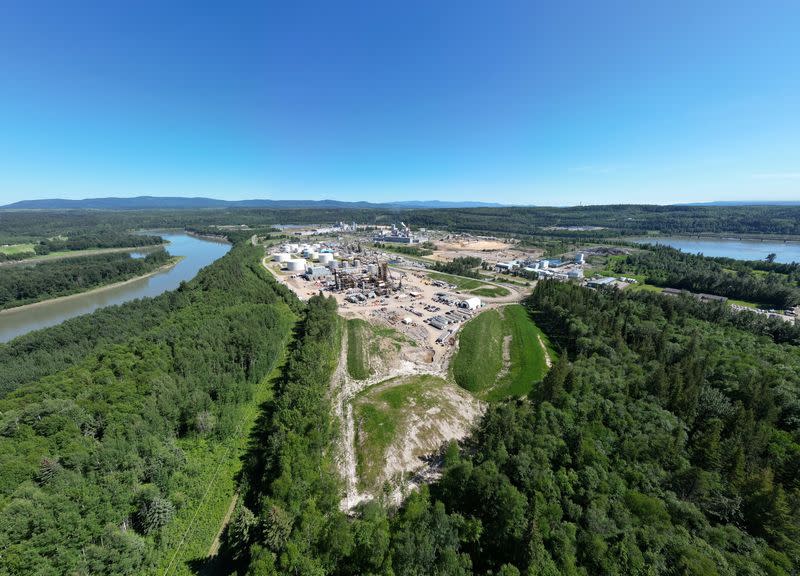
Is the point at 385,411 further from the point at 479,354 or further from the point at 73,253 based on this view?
the point at 73,253

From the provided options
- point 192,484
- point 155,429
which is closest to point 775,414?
point 192,484

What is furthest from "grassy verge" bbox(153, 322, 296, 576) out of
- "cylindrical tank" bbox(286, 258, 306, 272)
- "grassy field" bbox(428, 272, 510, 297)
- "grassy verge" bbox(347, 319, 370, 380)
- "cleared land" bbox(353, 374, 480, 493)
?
"cylindrical tank" bbox(286, 258, 306, 272)

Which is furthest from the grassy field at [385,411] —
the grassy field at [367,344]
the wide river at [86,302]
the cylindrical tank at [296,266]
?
the cylindrical tank at [296,266]

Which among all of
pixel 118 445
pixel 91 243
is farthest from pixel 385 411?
pixel 91 243

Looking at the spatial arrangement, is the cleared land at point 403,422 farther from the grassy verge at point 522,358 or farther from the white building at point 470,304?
the white building at point 470,304

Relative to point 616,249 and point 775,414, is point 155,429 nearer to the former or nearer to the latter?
point 775,414

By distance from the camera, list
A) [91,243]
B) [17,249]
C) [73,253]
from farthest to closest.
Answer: [91,243], [17,249], [73,253]

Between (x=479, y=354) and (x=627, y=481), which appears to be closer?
(x=627, y=481)
